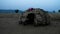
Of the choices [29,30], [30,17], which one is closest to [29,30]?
[29,30]

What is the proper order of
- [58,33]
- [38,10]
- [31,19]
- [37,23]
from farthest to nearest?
[31,19]
[38,10]
[37,23]
[58,33]

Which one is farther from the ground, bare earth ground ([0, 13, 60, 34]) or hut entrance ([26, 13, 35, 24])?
hut entrance ([26, 13, 35, 24])

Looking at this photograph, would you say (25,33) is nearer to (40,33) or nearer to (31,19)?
(40,33)

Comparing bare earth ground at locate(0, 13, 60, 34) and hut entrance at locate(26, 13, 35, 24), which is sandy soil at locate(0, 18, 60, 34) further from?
hut entrance at locate(26, 13, 35, 24)

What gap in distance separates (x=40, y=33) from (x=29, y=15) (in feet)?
8.91

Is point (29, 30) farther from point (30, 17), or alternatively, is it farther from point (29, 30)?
point (30, 17)

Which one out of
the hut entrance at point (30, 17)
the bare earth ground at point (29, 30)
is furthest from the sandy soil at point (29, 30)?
the hut entrance at point (30, 17)

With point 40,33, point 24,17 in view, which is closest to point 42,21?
point 24,17

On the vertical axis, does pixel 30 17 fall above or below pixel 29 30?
above

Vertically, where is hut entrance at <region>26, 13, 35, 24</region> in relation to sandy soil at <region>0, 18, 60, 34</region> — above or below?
above

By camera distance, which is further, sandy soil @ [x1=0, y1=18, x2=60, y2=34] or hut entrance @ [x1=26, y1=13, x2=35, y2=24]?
hut entrance @ [x1=26, y1=13, x2=35, y2=24]

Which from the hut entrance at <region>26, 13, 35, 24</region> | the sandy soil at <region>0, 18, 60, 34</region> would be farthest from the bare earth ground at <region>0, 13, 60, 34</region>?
the hut entrance at <region>26, 13, 35, 24</region>

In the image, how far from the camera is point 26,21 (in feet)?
22.2

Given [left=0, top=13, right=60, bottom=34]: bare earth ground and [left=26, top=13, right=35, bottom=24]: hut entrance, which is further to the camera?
[left=26, top=13, right=35, bottom=24]: hut entrance
